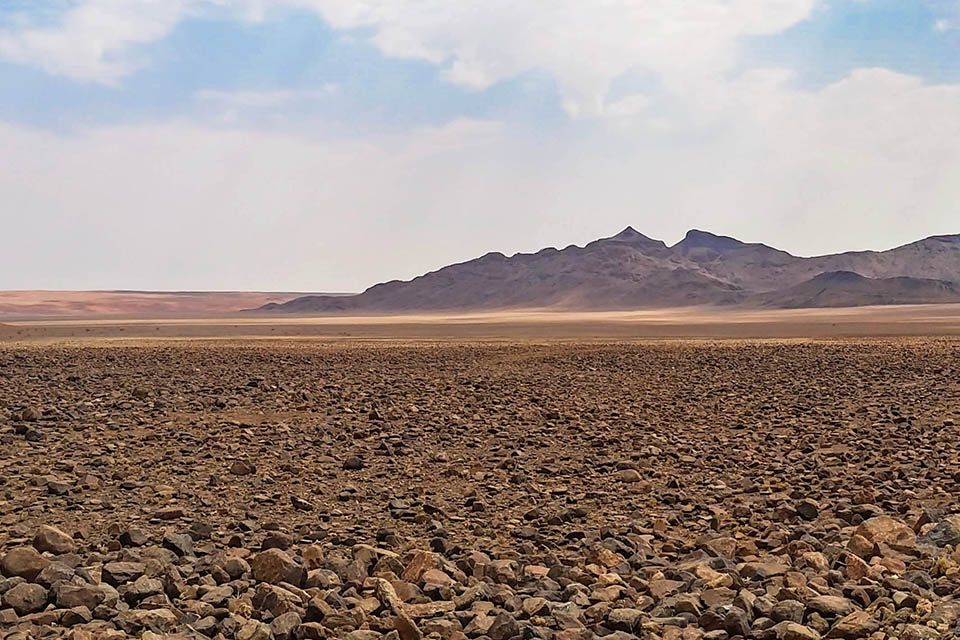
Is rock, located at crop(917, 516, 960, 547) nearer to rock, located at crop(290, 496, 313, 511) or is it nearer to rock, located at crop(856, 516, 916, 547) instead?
rock, located at crop(856, 516, 916, 547)

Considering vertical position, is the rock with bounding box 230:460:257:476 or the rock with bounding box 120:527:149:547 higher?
the rock with bounding box 230:460:257:476

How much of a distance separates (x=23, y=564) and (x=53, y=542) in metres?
0.62

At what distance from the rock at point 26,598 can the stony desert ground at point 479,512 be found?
0.07 ft

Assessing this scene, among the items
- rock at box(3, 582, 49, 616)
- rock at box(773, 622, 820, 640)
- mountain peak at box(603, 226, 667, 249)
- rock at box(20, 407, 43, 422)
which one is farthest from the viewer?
mountain peak at box(603, 226, 667, 249)

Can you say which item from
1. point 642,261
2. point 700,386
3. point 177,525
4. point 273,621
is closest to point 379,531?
point 177,525

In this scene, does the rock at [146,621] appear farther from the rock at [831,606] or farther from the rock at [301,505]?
the rock at [831,606]

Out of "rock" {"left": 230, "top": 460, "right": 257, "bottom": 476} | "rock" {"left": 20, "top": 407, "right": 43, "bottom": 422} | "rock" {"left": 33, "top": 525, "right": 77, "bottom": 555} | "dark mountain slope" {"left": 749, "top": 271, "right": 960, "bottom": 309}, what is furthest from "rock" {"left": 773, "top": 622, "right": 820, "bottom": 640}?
"dark mountain slope" {"left": 749, "top": 271, "right": 960, "bottom": 309}

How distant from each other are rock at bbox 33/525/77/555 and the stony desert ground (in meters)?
0.02

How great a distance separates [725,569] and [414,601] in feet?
6.00

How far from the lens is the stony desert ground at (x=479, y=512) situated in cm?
480

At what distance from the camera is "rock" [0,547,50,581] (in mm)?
5445

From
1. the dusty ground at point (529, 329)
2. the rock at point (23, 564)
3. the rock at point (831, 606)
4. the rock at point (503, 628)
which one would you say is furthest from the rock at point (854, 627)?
the dusty ground at point (529, 329)

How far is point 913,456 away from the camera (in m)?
9.44

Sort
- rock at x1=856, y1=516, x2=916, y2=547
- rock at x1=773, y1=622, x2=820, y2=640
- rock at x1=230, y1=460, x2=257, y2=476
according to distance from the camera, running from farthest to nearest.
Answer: rock at x1=230, y1=460, x2=257, y2=476 → rock at x1=856, y1=516, x2=916, y2=547 → rock at x1=773, y1=622, x2=820, y2=640
